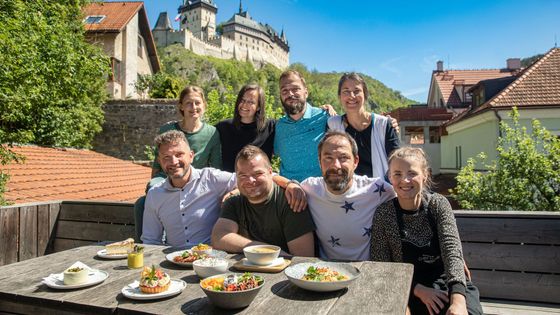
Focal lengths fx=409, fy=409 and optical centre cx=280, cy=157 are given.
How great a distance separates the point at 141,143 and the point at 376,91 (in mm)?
87634

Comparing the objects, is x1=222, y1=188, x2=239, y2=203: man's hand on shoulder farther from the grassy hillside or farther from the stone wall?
the grassy hillside

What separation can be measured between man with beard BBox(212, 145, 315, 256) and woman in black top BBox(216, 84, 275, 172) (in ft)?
3.29

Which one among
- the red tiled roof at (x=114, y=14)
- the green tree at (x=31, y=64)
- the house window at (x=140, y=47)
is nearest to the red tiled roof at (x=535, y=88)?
the green tree at (x=31, y=64)

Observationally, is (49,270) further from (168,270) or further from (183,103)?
(183,103)

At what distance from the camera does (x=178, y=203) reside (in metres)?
3.06

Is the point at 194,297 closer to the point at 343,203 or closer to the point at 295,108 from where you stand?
the point at 343,203

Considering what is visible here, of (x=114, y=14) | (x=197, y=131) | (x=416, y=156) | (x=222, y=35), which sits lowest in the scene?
(x=416, y=156)

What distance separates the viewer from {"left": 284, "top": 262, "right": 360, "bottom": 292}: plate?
5.76 ft

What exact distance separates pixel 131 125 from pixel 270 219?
54.0 feet

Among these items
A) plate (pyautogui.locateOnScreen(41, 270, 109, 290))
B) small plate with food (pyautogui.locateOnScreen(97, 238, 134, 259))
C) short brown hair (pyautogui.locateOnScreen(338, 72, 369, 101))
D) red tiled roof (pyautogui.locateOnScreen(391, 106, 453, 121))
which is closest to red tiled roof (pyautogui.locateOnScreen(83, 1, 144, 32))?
red tiled roof (pyautogui.locateOnScreen(391, 106, 453, 121))

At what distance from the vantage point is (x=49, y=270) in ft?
7.27

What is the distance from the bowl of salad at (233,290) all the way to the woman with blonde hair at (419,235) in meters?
1.00

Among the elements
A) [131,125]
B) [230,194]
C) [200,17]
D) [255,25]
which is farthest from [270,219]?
[255,25]

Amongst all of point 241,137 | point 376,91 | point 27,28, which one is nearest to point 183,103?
point 241,137
